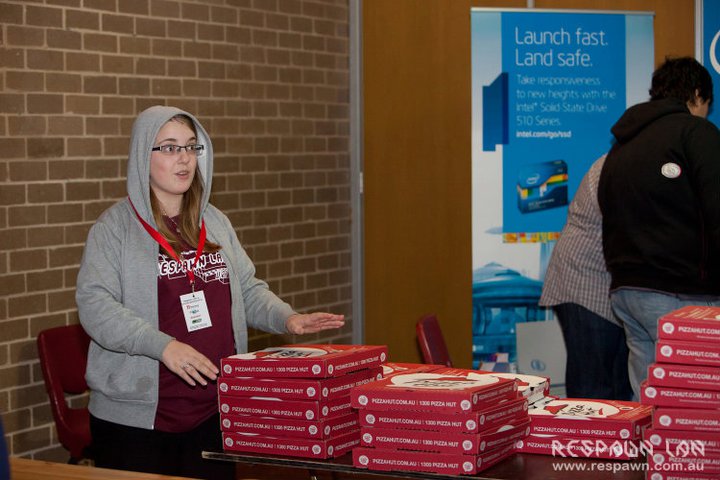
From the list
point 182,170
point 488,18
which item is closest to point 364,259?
point 488,18

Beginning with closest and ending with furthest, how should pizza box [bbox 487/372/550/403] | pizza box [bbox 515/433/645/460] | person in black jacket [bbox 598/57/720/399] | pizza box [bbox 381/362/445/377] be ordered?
pizza box [bbox 515/433/645/460] → pizza box [bbox 487/372/550/403] → pizza box [bbox 381/362/445/377] → person in black jacket [bbox 598/57/720/399]

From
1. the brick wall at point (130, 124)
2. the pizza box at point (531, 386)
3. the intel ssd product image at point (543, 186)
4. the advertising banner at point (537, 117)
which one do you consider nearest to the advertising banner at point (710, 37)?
the advertising banner at point (537, 117)

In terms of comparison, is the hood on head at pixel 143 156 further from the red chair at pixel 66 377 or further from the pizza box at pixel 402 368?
the red chair at pixel 66 377

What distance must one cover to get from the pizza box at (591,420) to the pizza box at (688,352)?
9.5 inches

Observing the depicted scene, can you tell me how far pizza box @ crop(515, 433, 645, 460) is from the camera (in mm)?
2451

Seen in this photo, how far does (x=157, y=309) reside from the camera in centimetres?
297

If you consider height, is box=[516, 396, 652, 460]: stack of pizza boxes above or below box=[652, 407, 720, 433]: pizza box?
below

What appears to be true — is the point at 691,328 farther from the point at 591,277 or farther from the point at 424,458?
the point at 591,277

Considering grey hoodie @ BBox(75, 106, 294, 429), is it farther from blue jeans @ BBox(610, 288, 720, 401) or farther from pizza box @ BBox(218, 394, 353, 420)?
blue jeans @ BBox(610, 288, 720, 401)

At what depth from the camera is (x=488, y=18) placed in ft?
18.2

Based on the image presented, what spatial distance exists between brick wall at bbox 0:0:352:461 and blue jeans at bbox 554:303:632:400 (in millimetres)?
1873

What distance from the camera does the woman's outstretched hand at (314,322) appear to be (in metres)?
2.97

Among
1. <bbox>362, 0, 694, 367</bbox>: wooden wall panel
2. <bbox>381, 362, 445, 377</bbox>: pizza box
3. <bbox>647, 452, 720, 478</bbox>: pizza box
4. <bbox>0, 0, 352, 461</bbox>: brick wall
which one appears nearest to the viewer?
<bbox>647, 452, 720, 478</bbox>: pizza box

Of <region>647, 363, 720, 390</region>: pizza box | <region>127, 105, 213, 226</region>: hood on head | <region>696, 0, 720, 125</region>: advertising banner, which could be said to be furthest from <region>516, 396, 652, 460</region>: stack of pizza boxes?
<region>696, 0, 720, 125</region>: advertising banner
